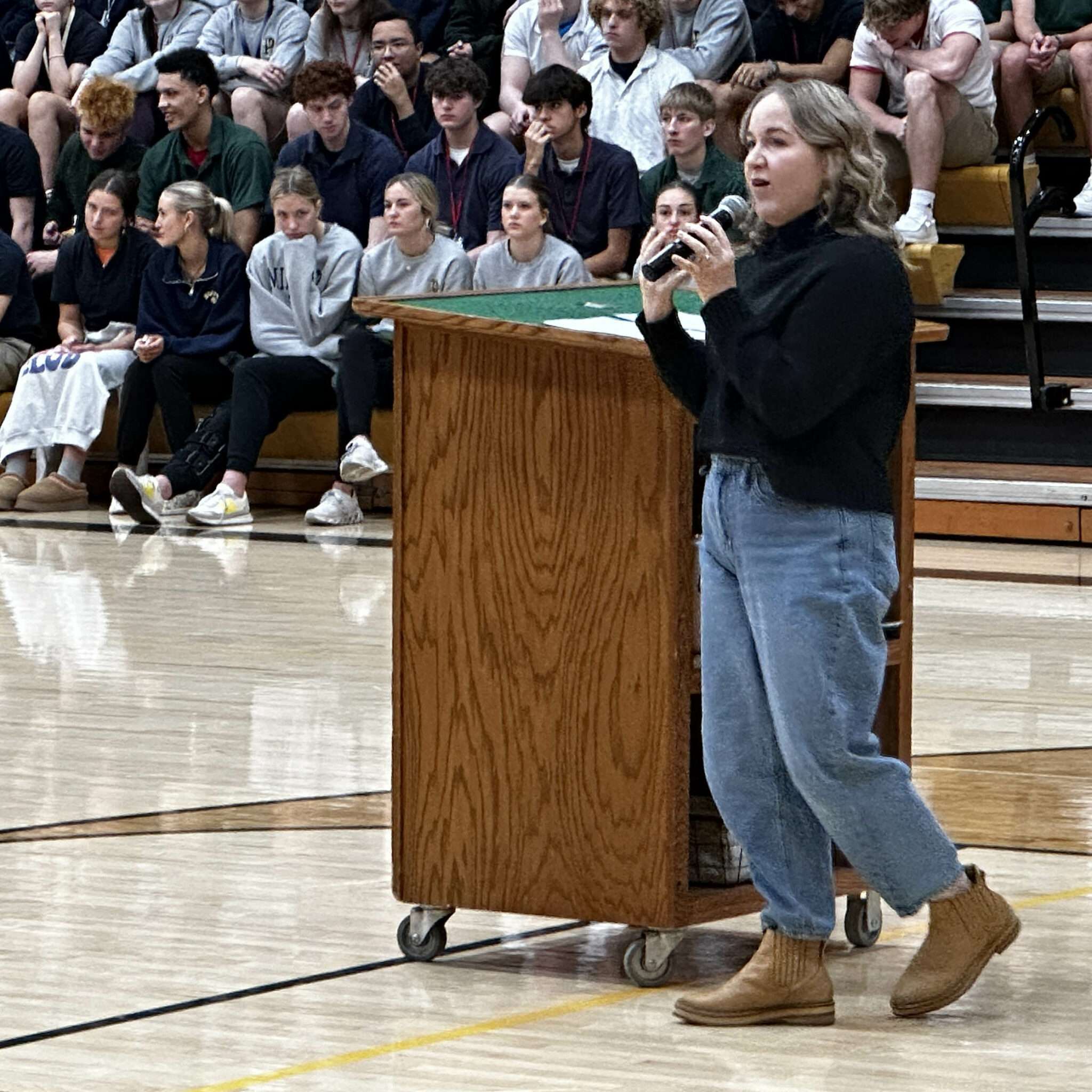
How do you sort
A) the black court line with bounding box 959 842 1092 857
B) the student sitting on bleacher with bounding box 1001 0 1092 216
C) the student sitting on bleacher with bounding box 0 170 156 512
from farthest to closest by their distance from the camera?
the student sitting on bleacher with bounding box 0 170 156 512, the student sitting on bleacher with bounding box 1001 0 1092 216, the black court line with bounding box 959 842 1092 857

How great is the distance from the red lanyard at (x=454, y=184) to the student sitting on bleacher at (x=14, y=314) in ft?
7.14

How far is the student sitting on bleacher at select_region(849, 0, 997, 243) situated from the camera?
10.1 metres

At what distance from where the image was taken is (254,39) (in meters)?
12.2

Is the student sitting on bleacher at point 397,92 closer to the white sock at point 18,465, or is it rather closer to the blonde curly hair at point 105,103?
the blonde curly hair at point 105,103

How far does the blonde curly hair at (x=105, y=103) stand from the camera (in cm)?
1175

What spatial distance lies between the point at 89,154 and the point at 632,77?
2973mm

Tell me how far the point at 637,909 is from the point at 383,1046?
522mm

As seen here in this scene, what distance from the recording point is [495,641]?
147 inches

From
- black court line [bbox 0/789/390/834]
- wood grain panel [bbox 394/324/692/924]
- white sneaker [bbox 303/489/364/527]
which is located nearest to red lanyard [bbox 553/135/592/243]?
white sneaker [bbox 303/489/364/527]

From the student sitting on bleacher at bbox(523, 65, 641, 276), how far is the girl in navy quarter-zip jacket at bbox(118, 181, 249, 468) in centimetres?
150

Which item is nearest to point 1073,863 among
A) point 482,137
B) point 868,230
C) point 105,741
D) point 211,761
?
point 868,230

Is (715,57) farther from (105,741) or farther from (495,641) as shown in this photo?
(495,641)

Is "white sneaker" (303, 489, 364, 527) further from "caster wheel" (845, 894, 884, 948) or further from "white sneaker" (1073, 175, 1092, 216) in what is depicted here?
"caster wheel" (845, 894, 884, 948)

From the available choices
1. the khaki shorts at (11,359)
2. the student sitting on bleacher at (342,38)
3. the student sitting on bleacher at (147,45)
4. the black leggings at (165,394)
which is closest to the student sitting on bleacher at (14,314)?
the khaki shorts at (11,359)
